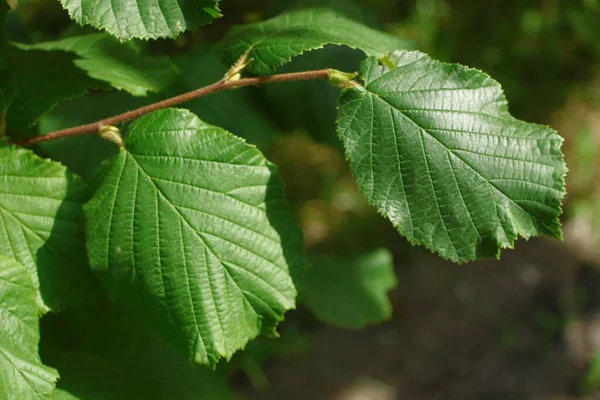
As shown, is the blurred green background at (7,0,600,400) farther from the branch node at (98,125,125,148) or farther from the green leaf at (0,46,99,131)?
the branch node at (98,125,125,148)

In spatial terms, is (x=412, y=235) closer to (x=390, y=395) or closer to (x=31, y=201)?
(x=31, y=201)

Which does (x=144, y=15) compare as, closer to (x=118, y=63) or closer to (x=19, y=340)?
(x=118, y=63)

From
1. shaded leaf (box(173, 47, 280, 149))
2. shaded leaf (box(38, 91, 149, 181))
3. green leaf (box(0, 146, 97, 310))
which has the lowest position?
green leaf (box(0, 146, 97, 310))

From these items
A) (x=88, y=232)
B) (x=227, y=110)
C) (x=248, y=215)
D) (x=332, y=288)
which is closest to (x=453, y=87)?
(x=248, y=215)

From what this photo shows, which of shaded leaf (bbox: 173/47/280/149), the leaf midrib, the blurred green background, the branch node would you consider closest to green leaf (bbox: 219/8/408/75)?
the leaf midrib

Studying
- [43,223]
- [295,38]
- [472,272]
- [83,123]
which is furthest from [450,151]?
[472,272]

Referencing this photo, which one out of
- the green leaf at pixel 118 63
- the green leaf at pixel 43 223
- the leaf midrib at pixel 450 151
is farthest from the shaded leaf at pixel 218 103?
the leaf midrib at pixel 450 151
